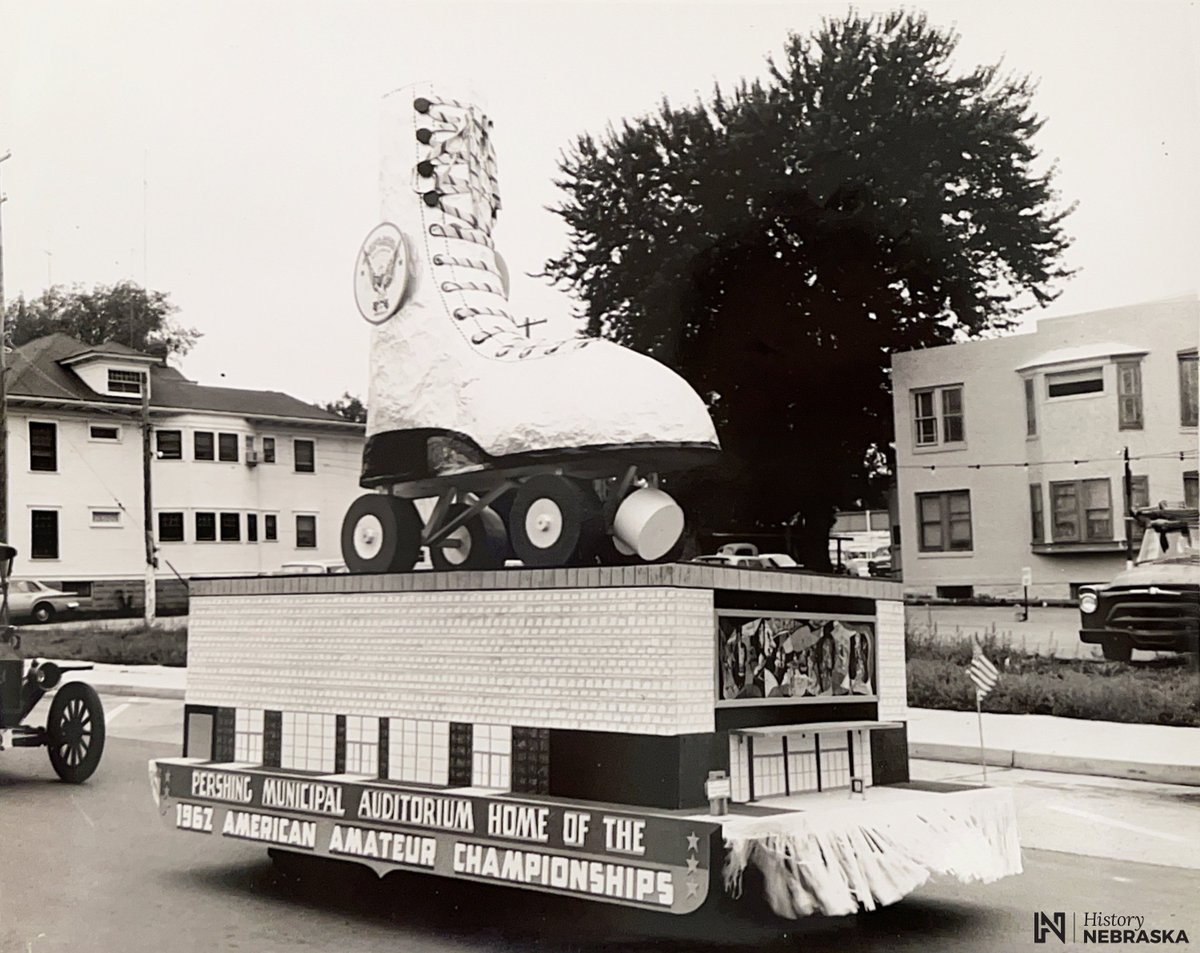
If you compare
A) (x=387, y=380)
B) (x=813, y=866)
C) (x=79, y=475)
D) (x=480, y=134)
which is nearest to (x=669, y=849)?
(x=813, y=866)

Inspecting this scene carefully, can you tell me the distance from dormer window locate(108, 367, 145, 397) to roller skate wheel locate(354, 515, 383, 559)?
2.31 metres

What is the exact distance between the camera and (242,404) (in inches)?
265

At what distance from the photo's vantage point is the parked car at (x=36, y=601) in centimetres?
736

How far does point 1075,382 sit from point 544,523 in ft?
11.3

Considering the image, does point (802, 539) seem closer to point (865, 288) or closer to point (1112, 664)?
point (865, 288)

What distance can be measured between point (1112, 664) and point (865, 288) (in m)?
2.38

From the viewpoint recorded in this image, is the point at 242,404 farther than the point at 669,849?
Yes

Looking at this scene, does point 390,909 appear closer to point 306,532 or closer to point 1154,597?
point 306,532

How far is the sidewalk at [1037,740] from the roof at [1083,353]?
6.50 feet

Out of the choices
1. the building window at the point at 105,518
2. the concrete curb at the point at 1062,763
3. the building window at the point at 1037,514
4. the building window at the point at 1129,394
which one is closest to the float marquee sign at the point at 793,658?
the building window at the point at 1129,394

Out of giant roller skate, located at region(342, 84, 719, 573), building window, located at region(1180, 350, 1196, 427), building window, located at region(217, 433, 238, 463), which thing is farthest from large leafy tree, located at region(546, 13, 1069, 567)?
building window, located at region(217, 433, 238, 463)

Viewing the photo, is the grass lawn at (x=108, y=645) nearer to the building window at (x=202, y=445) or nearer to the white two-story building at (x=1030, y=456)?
the building window at (x=202, y=445)

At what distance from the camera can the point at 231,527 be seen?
6.71 meters

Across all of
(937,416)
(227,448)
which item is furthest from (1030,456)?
(227,448)
